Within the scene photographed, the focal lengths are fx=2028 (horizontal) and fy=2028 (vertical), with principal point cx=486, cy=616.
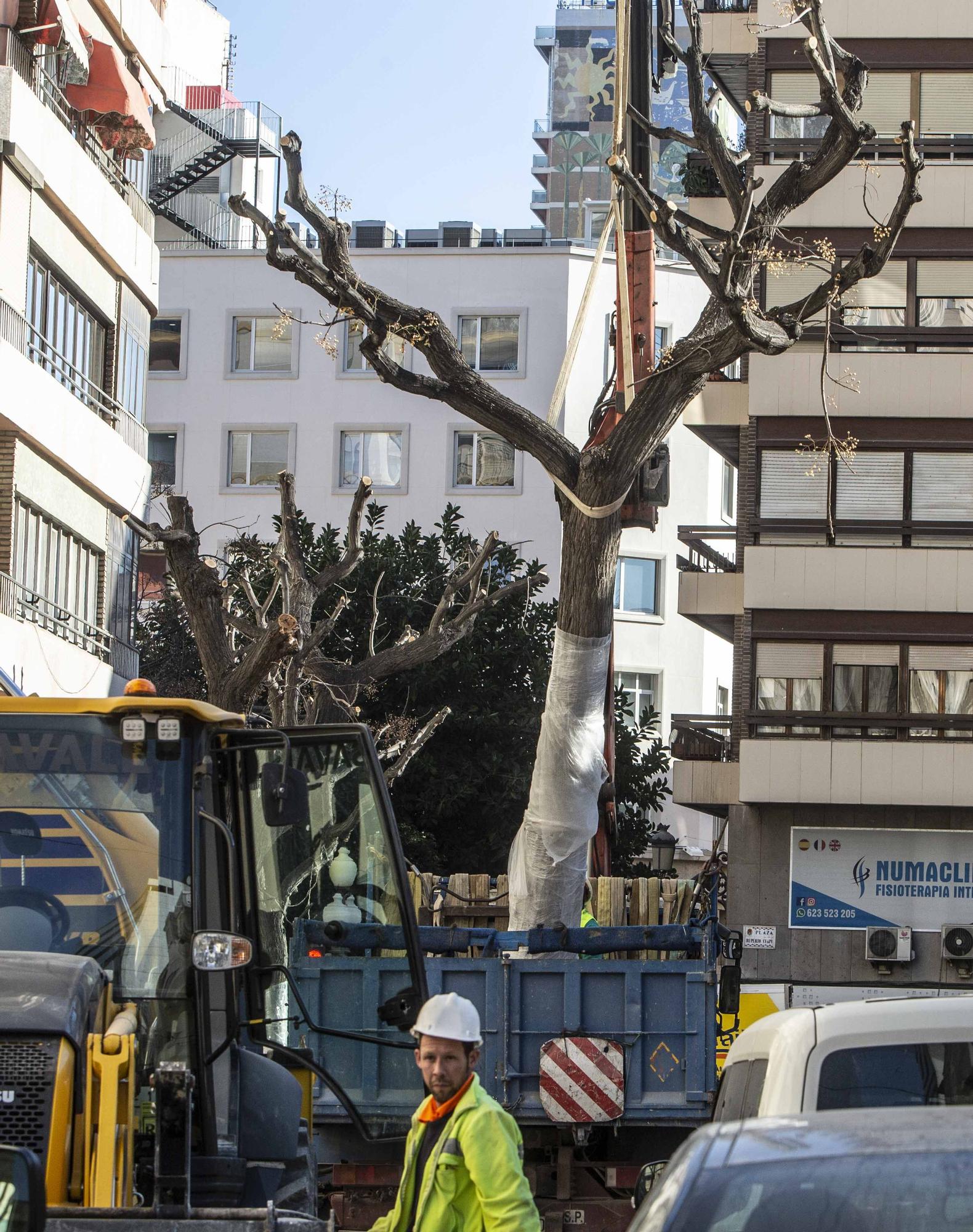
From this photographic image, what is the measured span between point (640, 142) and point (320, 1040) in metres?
7.52

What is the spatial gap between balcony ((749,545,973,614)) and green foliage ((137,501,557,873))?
4355mm

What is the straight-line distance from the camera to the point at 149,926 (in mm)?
6531

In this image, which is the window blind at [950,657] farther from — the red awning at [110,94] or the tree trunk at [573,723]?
the tree trunk at [573,723]

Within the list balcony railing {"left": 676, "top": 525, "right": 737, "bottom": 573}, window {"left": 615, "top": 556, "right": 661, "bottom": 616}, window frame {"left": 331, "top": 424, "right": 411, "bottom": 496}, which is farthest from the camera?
window {"left": 615, "top": 556, "right": 661, "bottom": 616}

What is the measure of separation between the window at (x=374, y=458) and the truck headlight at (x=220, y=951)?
1679 inches

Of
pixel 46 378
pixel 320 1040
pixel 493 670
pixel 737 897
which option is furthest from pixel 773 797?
pixel 320 1040

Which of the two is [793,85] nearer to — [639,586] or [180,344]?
[639,586]

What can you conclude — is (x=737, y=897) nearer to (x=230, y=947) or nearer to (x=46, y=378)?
(x=46, y=378)

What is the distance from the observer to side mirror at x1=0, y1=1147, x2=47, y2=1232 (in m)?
4.00

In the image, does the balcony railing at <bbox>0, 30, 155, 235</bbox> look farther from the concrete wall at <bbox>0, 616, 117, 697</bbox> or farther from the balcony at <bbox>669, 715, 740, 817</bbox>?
the balcony at <bbox>669, 715, 740, 817</bbox>

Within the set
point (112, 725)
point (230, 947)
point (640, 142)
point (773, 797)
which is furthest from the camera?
point (773, 797)

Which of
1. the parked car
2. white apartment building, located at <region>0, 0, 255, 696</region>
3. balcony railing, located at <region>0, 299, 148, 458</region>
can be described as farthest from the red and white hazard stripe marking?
balcony railing, located at <region>0, 299, 148, 458</region>

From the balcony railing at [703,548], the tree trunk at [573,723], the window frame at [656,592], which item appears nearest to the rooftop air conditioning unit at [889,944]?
the balcony railing at [703,548]

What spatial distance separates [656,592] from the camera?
161ft
